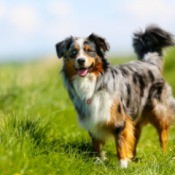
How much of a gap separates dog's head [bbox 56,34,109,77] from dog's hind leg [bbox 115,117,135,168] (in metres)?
0.88

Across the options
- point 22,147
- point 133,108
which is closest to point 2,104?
point 133,108

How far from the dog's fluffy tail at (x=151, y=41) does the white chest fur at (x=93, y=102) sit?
1922mm

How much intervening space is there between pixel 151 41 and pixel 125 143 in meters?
2.26

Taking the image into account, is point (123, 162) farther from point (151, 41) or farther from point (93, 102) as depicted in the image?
point (151, 41)

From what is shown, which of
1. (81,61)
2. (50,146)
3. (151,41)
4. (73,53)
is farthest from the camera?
(151,41)

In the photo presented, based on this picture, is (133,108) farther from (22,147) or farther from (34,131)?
(22,147)

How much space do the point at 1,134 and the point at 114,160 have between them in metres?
2.08

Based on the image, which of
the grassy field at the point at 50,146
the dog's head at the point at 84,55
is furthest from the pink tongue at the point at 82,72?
the grassy field at the point at 50,146

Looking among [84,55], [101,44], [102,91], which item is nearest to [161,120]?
[102,91]

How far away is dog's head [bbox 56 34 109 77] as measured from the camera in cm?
718

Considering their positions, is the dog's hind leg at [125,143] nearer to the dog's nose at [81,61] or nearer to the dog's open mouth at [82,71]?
the dog's open mouth at [82,71]

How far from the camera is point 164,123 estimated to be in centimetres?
865

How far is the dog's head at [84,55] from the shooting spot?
283 inches

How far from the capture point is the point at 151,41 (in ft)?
30.2
